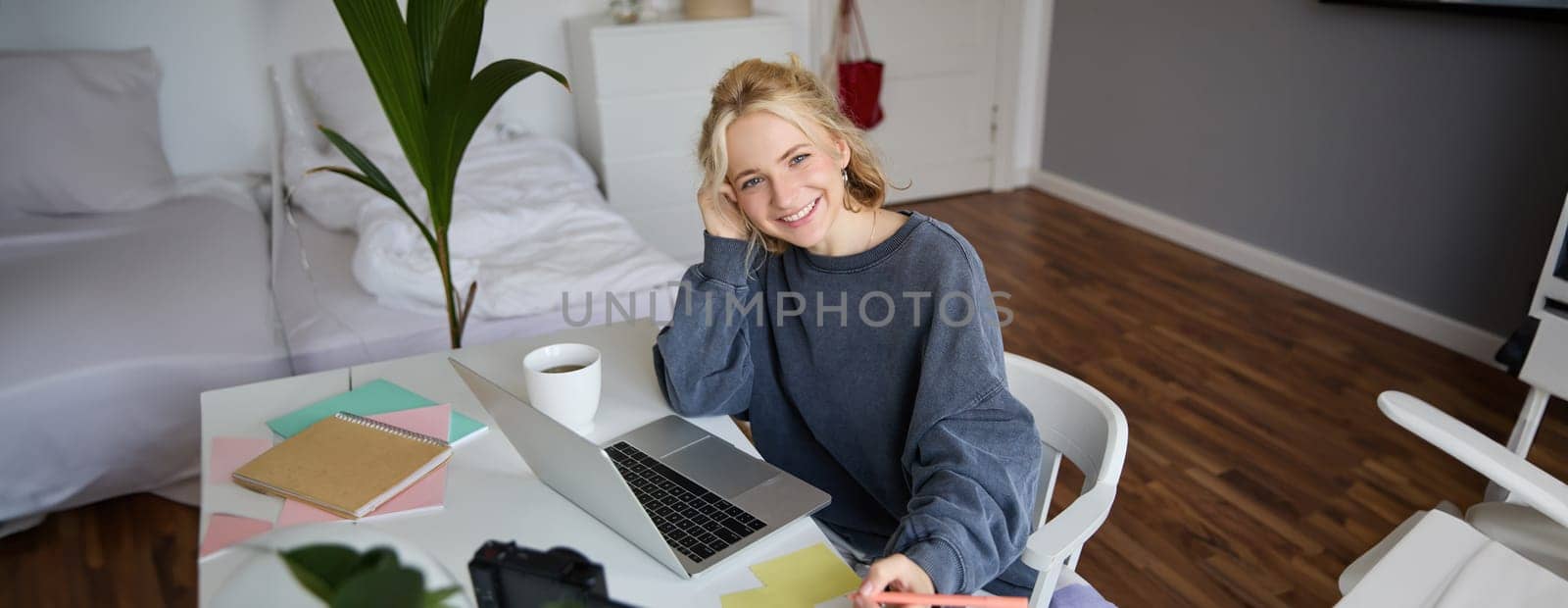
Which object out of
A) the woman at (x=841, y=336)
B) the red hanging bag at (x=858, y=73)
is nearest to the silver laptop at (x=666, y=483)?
the woman at (x=841, y=336)

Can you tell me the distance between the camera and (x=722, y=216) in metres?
1.30

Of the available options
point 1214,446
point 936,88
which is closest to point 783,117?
point 1214,446

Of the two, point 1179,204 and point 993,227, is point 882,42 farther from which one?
point 1179,204

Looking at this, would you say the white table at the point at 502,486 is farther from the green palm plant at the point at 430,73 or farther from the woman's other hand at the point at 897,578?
the green palm plant at the point at 430,73

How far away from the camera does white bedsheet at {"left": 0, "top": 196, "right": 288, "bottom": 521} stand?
78.1 inches

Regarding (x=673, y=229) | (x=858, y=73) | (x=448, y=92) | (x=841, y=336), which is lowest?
(x=673, y=229)

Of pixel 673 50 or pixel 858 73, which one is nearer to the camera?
pixel 673 50

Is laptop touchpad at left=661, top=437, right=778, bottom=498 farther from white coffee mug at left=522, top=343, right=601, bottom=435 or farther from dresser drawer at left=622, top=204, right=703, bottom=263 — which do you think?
dresser drawer at left=622, top=204, right=703, bottom=263

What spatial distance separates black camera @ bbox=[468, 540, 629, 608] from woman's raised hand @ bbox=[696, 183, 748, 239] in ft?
2.19

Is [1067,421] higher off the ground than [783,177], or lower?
lower

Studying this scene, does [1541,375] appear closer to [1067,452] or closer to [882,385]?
[1067,452]

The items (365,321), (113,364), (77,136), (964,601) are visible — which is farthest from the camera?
(77,136)

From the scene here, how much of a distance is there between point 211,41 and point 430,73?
2188 mm

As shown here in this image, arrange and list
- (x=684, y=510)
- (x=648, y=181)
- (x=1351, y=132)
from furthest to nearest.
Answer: (x=648, y=181)
(x=1351, y=132)
(x=684, y=510)
